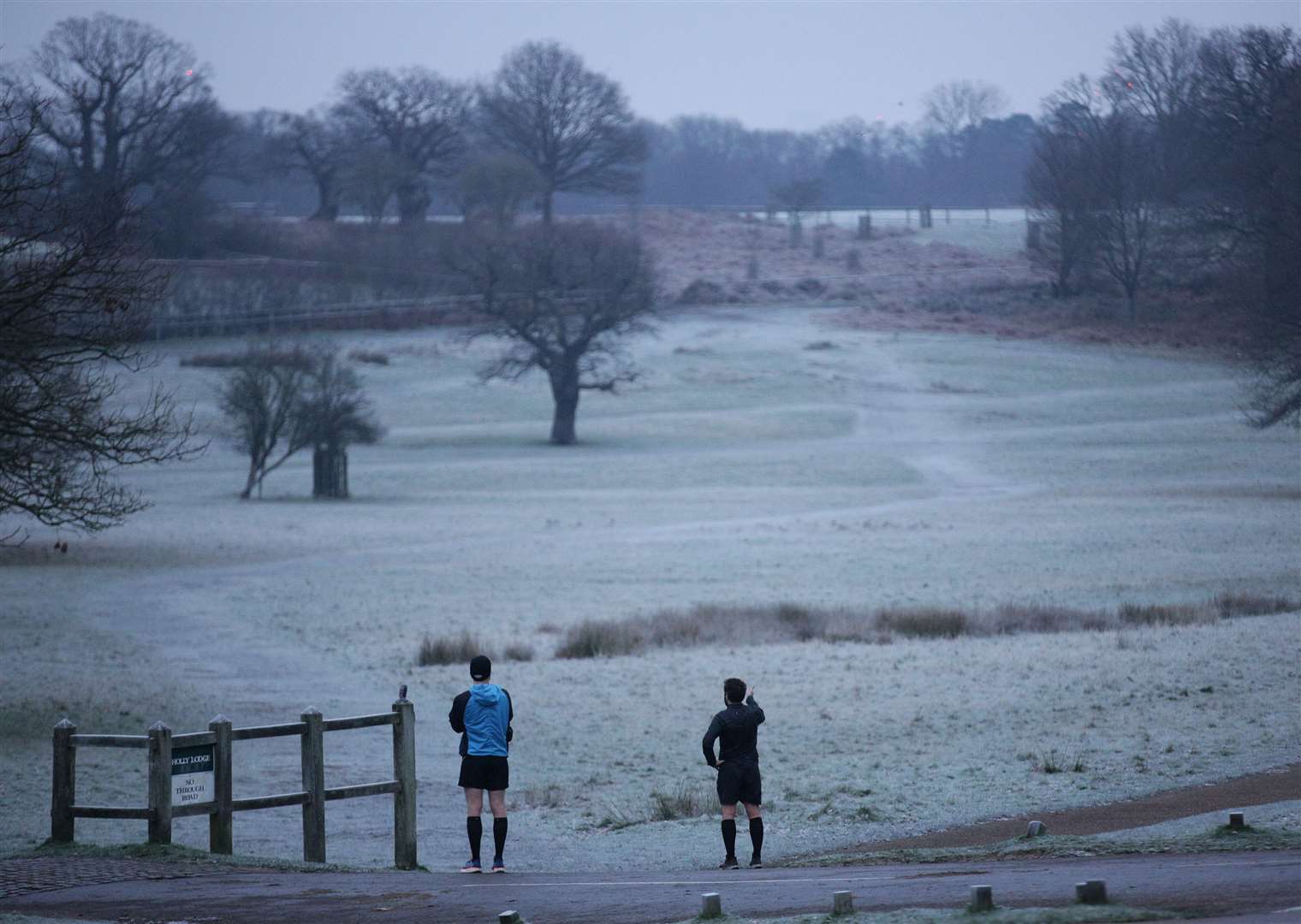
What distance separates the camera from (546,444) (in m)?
65.2

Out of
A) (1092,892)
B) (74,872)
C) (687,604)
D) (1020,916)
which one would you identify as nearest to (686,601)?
(687,604)

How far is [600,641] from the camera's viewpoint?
82.4ft

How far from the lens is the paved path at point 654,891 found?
806cm

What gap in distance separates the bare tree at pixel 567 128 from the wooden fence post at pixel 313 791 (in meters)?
109

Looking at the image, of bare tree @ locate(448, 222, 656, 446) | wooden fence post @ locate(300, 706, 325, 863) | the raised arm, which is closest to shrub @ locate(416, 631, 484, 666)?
wooden fence post @ locate(300, 706, 325, 863)

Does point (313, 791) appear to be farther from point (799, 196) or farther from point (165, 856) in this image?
point (799, 196)

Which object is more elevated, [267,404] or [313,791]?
[267,404]

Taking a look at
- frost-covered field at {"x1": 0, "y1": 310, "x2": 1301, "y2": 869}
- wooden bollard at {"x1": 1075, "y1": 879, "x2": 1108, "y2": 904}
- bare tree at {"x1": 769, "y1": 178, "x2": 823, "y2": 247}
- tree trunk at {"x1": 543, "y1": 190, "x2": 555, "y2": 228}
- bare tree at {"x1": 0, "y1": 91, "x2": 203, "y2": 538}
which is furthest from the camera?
bare tree at {"x1": 769, "y1": 178, "x2": 823, "y2": 247}

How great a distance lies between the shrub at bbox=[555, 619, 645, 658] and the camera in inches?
972

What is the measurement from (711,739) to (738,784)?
51cm

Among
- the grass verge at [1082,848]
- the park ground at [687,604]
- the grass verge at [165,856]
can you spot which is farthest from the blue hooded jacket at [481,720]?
the grass verge at [1082,848]

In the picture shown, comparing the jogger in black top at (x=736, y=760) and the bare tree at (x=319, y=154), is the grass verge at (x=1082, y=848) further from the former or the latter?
the bare tree at (x=319, y=154)

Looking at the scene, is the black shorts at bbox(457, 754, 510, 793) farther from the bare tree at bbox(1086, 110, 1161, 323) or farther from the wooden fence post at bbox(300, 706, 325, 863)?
the bare tree at bbox(1086, 110, 1161, 323)

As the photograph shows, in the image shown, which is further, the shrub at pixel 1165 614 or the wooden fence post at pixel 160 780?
the shrub at pixel 1165 614
